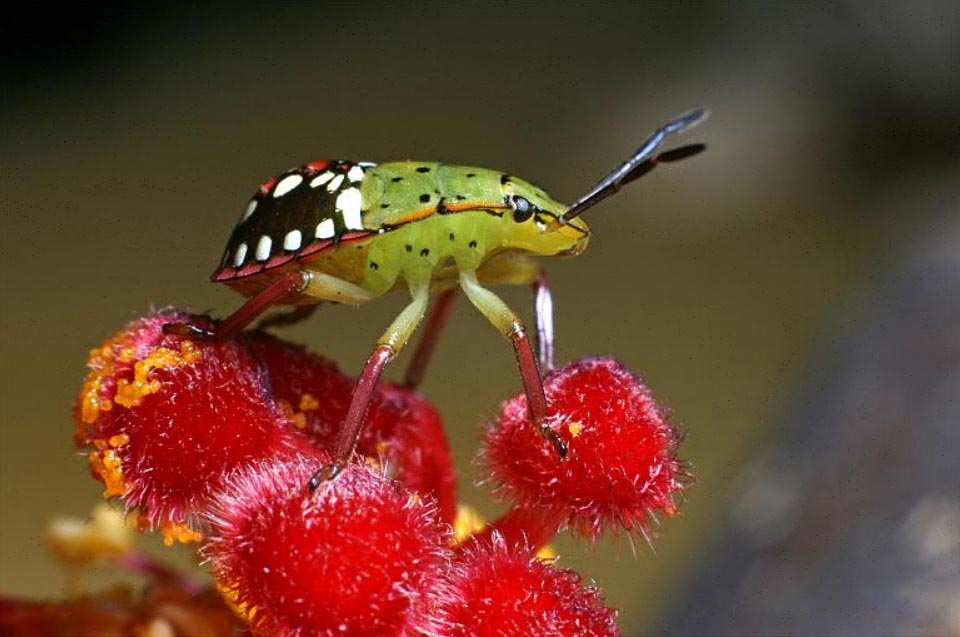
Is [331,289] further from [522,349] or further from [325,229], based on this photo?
[522,349]

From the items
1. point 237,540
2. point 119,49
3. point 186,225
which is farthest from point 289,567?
point 119,49

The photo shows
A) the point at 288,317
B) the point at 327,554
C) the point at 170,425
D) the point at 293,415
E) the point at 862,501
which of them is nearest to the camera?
the point at 327,554

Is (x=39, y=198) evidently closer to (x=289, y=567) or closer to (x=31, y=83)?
(x=31, y=83)

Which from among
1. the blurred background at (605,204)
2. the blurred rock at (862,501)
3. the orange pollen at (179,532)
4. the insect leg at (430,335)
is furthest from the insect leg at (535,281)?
the blurred background at (605,204)

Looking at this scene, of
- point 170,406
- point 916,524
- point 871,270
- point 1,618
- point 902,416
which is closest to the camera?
point 170,406

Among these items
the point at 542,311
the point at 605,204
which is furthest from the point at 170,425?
the point at 605,204

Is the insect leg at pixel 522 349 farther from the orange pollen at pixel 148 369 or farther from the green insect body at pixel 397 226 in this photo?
the orange pollen at pixel 148 369
